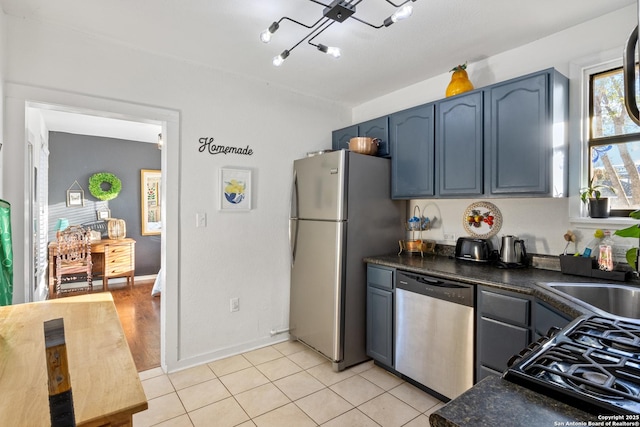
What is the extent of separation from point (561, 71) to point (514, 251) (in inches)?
49.6

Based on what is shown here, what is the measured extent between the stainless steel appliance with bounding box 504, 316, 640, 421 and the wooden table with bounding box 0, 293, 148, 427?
2.96 feet

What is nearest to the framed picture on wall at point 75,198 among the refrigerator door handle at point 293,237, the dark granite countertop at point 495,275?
the refrigerator door handle at point 293,237

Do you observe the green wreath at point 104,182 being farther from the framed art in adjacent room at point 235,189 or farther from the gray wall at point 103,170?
the framed art in adjacent room at point 235,189

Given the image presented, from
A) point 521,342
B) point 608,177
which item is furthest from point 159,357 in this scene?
point 608,177

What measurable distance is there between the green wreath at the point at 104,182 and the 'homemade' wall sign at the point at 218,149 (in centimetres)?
365

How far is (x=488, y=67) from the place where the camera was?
8.46 feet

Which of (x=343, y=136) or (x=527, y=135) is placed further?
(x=343, y=136)

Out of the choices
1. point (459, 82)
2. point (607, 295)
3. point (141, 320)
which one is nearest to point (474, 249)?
point (607, 295)

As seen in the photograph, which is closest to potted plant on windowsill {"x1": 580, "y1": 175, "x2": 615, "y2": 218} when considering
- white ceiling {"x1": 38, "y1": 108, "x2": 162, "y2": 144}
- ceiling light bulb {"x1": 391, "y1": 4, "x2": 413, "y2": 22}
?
ceiling light bulb {"x1": 391, "y1": 4, "x2": 413, "y2": 22}

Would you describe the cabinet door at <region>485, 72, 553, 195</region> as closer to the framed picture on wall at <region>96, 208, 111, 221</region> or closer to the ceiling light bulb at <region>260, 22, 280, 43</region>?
the ceiling light bulb at <region>260, 22, 280, 43</region>

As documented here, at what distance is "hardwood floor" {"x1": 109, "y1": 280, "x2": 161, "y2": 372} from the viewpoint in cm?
288

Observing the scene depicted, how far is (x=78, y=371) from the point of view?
0.94 metres

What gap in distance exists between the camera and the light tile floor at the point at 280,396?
2043 millimetres

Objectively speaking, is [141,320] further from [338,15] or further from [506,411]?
[506,411]
